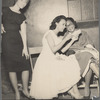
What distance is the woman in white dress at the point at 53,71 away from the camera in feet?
5.60

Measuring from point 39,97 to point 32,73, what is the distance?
175mm

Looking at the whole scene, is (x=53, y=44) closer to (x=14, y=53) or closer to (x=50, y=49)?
(x=50, y=49)

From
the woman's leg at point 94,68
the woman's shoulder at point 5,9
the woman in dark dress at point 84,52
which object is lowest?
the woman's leg at point 94,68

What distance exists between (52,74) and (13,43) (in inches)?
14.0

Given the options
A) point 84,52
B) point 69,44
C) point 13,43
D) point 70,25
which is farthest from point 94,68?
point 13,43

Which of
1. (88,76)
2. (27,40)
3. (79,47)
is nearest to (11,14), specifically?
(27,40)

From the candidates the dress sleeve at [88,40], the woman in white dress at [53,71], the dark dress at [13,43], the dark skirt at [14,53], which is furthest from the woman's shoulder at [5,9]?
the dress sleeve at [88,40]

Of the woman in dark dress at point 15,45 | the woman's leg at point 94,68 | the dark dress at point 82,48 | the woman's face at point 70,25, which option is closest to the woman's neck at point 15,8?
the woman in dark dress at point 15,45

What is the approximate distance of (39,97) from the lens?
1714 mm

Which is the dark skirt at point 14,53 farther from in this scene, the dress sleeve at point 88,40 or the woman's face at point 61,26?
the dress sleeve at point 88,40

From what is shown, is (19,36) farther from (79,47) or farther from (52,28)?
(79,47)

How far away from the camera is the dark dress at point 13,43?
1.74 meters

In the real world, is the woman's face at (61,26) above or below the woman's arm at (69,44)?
above

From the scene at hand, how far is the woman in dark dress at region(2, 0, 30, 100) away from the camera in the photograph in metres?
1.74
